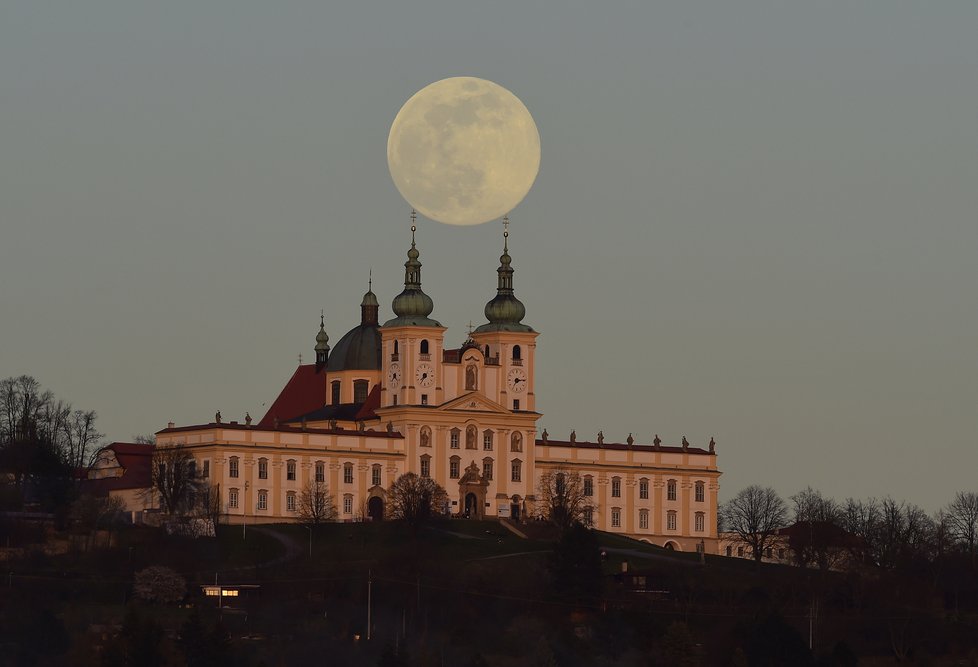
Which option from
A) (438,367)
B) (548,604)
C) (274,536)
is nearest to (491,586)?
(548,604)

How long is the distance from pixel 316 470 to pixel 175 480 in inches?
381

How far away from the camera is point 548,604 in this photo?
168 meters

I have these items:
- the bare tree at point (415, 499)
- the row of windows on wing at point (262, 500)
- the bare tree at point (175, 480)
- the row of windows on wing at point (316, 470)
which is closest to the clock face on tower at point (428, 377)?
the row of windows on wing at point (316, 470)

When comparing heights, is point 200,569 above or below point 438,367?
below

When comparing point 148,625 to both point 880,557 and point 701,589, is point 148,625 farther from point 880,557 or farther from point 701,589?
point 880,557

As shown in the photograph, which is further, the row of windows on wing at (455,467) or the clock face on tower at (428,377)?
the clock face on tower at (428,377)

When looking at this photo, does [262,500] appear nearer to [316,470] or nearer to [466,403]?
[316,470]

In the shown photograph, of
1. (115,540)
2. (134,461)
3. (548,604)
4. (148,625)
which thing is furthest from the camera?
(134,461)

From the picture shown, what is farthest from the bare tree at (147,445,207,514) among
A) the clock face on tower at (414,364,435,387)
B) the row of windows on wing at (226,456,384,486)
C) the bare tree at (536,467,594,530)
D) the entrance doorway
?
the bare tree at (536,467,594,530)

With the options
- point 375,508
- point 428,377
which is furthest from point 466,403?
point 375,508

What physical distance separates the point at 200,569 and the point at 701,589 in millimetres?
24421

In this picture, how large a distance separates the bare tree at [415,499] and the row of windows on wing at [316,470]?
3.86 feet

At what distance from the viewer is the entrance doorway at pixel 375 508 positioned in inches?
7702

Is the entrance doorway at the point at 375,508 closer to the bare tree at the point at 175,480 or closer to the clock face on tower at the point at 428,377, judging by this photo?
the clock face on tower at the point at 428,377
